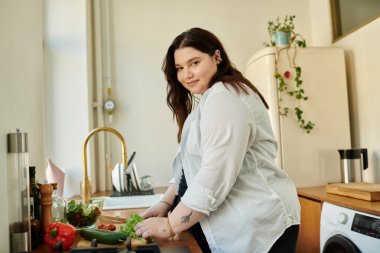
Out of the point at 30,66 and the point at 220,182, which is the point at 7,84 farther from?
the point at 220,182

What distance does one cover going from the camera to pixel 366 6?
2475 millimetres

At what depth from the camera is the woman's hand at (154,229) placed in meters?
0.97

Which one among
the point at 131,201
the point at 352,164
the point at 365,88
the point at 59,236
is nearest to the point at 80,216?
the point at 59,236

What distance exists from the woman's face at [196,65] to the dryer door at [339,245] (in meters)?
1.07

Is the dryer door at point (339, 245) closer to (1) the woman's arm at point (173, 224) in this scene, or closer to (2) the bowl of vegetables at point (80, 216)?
(1) the woman's arm at point (173, 224)

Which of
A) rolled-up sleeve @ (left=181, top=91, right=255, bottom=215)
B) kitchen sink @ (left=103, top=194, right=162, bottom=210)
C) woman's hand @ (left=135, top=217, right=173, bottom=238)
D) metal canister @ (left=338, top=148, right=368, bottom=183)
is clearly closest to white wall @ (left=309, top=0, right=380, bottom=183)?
metal canister @ (left=338, top=148, right=368, bottom=183)

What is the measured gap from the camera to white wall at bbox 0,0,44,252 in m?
0.87

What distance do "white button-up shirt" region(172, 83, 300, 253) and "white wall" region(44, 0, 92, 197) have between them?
58.7 inches

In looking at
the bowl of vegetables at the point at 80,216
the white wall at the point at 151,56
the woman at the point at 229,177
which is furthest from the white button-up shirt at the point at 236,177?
the white wall at the point at 151,56

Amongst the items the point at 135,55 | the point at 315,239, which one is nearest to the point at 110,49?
the point at 135,55

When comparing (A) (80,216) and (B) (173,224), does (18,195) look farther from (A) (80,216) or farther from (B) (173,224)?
(B) (173,224)

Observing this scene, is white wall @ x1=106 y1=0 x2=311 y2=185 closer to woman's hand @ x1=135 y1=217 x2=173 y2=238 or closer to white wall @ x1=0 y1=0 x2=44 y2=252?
white wall @ x1=0 y1=0 x2=44 y2=252

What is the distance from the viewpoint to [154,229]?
98 centimetres

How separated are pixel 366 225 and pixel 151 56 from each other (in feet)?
6.25
